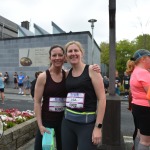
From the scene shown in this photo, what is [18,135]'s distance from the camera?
4.54 metres

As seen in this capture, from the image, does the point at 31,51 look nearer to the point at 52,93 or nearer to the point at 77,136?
the point at 52,93

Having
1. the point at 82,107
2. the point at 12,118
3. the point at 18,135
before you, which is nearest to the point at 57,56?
the point at 82,107

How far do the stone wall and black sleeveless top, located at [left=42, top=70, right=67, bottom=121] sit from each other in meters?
1.44

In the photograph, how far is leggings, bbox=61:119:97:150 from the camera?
2.55 metres

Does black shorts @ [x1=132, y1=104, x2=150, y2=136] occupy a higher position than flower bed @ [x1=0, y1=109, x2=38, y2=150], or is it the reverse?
black shorts @ [x1=132, y1=104, x2=150, y2=136]

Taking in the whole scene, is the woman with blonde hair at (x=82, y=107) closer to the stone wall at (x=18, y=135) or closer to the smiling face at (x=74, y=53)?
the smiling face at (x=74, y=53)

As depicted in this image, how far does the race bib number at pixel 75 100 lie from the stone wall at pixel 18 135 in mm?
1822

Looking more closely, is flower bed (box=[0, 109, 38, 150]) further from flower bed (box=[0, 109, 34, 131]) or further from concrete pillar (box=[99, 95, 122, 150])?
concrete pillar (box=[99, 95, 122, 150])

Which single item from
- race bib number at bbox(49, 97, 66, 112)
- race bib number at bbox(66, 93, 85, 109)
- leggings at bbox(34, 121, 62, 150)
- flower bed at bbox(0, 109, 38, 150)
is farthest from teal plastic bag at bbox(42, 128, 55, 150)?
flower bed at bbox(0, 109, 38, 150)

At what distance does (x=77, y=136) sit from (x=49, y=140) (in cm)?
32

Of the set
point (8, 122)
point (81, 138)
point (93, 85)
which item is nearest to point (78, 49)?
point (93, 85)

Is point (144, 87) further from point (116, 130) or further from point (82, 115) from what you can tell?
point (116, 130)

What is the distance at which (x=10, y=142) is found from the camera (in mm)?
4219

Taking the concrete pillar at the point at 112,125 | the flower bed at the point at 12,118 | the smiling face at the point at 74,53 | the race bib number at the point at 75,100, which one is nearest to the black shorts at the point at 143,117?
the race bib number at the point at 75,100
